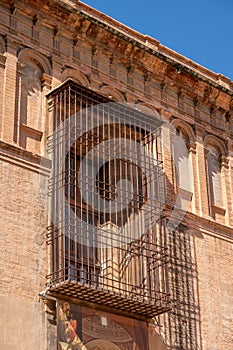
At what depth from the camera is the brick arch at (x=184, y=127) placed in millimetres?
21375

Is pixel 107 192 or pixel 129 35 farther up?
pixel 129 35

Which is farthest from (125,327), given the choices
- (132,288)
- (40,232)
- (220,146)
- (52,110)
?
(220,146)

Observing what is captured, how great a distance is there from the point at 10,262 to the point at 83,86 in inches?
175

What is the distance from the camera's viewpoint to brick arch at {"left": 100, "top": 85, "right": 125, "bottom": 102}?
65.5 ft

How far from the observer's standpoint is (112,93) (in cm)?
2011

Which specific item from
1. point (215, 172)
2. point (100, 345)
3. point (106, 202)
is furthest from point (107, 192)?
point (215, 172)

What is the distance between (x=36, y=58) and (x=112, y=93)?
218 centimetres

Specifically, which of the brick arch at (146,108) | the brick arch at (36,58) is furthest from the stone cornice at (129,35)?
the brick arch at (146,108)

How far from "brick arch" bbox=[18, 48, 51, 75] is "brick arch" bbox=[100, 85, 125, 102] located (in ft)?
5.15

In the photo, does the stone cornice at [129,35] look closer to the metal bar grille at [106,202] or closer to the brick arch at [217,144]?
the brick arch at [217,144]

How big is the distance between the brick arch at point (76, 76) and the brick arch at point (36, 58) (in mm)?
447

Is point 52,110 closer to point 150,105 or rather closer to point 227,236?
point 150,105

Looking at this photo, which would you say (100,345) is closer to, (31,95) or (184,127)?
(31,95)

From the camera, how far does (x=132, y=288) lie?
17469 mm
